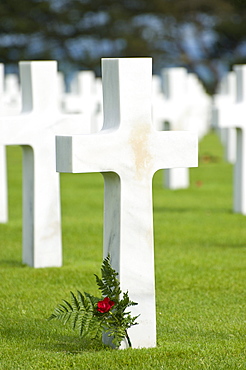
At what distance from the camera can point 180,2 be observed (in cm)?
4769

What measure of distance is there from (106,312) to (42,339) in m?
0.55

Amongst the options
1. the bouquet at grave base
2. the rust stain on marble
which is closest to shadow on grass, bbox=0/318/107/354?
the bouquet at grave base

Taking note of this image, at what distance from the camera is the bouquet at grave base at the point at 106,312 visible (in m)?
3.92

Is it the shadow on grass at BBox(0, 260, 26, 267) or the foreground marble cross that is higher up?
the foreground marble cross

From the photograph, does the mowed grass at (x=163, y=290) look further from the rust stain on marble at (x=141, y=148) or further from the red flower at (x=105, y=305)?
the rust stain on marble at (x=141, y=148)

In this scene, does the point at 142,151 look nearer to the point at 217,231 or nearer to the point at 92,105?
the point at 217,231

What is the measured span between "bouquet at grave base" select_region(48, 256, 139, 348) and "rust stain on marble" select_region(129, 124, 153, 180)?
460mm

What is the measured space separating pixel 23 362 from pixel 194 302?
155cm

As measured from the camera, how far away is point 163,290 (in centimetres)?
551

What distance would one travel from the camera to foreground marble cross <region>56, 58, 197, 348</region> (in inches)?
159

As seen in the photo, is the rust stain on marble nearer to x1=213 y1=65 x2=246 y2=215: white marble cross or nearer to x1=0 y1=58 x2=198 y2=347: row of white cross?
x1=0 y1=58 x2=198 y2=347: row of white cross

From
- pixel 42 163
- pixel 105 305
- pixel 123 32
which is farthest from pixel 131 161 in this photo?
pixel 123 32

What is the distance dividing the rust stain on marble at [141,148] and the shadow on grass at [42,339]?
2.83 ft

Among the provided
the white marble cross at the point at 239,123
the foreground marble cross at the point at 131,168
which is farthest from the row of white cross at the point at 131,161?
the white marble cross at the point at 239,123
